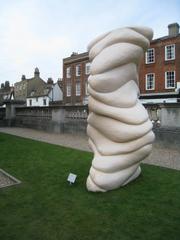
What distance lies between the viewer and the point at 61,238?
3.51 m

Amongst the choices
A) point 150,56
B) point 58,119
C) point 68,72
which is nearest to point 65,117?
point 58,119

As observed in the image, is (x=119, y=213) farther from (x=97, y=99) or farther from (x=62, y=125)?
(x=62, y=125)

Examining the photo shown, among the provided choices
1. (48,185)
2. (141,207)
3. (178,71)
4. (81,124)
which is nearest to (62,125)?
(81,124)

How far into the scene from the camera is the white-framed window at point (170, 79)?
107ft

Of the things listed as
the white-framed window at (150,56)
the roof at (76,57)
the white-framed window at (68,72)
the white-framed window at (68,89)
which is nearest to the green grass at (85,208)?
the white-framed window at (150,56)

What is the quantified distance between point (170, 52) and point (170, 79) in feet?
10.7

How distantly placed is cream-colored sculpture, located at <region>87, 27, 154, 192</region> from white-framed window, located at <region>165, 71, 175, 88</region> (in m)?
28.6

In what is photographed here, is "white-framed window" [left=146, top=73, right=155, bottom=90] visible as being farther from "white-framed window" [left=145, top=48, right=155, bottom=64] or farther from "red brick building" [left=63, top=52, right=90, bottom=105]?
"red brick building" [left=63, top=52, right=90, bottom=105]

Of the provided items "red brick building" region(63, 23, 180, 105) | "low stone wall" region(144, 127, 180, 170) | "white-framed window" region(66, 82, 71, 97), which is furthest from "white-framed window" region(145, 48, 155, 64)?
"low stone wall" region(144, 127, 180, 170)

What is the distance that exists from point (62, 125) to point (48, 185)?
10341 mm

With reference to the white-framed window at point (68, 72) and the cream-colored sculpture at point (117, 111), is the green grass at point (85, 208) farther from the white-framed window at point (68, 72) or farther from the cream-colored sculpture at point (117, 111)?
the white-framed window at point (68, 72)

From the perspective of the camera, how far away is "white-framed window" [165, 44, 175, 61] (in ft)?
107

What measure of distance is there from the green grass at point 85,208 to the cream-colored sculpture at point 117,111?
0.41 metres

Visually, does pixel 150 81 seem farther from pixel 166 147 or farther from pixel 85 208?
pixel 85 208
